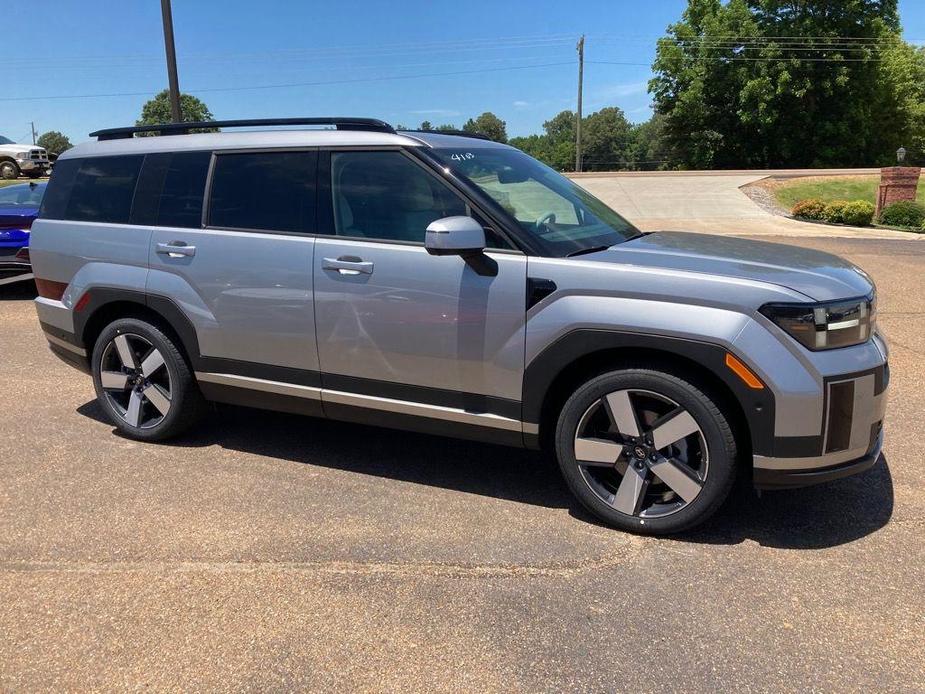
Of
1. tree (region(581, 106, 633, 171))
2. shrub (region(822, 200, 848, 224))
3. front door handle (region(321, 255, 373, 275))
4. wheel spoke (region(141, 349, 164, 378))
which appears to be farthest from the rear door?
tree (region(581, 106, 633, 171))

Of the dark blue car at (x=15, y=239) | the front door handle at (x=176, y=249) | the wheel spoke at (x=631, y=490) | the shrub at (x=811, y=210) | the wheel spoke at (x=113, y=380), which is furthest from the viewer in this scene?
the shrub at (x=811, y=210)

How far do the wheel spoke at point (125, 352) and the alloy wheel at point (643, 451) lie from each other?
2857 mm

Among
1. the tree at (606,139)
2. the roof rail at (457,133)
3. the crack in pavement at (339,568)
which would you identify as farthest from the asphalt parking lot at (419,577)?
the tree at (606,139)

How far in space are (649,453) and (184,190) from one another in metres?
3.01

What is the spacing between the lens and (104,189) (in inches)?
181

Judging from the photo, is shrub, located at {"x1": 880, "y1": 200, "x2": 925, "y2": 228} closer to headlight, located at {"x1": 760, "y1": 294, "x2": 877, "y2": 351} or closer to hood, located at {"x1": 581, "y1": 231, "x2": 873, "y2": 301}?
hood, located at {"x1": 581, "y1": 231, "x2": 873, "y2": 301}

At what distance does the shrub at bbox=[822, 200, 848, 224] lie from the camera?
20672 millimetres

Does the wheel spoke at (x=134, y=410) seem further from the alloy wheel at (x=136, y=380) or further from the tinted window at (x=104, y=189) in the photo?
the tinted window at (x=104, y=189)

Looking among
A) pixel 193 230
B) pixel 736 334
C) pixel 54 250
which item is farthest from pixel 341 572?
pixel 54 250

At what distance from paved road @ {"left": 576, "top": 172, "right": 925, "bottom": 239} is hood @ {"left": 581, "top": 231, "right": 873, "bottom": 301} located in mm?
15407

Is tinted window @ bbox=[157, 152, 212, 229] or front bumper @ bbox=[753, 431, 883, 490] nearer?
front bumper @ bbox=[753, 431, 883, 490]

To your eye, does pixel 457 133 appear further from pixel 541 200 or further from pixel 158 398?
pixel 158 398

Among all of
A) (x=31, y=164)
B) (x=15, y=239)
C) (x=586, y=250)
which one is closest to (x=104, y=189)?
(x=586, y=250)

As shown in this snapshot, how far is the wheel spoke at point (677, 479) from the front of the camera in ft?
10.6
